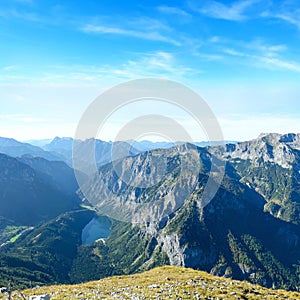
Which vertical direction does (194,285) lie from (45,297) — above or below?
below

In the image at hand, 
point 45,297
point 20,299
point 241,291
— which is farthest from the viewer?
point 241,291

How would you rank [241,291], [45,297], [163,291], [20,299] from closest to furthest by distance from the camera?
[45,297], [20,299], [163,291], [241,291]

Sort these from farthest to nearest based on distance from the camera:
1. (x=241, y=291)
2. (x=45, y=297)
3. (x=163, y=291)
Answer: (x=241, y=291) < (x=163, y=291) < (x=45, y=297)

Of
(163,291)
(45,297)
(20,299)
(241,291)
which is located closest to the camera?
(45,297)

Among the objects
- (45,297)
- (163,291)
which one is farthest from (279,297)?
(45,297)

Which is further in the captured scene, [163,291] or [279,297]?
[279,297]

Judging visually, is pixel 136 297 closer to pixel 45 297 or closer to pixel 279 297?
pixel 45 297

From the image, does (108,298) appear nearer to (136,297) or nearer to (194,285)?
(136,297)

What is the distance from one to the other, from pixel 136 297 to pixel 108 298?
3.45 meters

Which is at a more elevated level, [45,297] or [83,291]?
[45,297]

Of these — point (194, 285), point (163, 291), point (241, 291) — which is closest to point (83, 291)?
point (163, 291)

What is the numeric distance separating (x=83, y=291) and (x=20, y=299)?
9360 mm

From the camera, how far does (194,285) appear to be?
4662 centimetres

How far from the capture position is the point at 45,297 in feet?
106
